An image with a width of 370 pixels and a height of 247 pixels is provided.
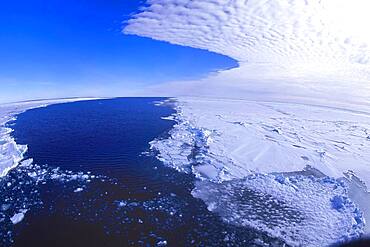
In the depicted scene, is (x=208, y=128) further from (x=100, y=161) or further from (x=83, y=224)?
(x=83, y=224)

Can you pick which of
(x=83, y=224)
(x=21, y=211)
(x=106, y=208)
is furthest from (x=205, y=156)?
(x=21, y=211)

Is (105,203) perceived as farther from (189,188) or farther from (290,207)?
(290,207)

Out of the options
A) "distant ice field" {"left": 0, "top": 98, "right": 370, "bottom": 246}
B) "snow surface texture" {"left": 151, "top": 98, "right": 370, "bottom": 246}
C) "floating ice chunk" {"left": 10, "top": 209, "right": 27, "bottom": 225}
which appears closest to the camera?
"distant ice field" {"left": 0, "top": 98, "right": 370, "bottom": 246}

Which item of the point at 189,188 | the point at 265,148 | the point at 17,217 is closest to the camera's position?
the point at 17,217

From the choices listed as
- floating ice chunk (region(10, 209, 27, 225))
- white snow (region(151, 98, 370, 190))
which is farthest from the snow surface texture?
floating ice chunk (region(10, 209, 27, 225))

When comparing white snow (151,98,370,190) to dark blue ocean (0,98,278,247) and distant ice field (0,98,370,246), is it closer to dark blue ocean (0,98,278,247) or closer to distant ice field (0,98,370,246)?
distant ice field (0,98,370,246)

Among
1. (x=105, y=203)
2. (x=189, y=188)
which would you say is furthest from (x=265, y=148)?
(x=105, y=203)

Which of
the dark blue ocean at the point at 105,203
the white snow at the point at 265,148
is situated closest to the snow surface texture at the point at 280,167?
the white snow at the point at 265,148
